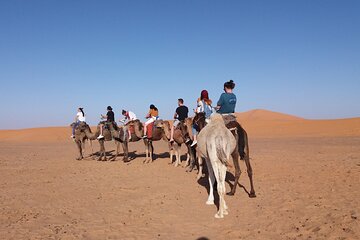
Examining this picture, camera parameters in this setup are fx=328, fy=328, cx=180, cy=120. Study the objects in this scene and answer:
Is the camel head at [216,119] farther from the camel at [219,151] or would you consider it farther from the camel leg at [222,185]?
the camel leg at [222,185]

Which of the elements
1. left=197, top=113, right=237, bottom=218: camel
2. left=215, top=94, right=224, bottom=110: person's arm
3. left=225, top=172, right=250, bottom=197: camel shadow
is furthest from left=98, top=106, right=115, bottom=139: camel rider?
left=197, top=113, right=237, bottom=218: camel

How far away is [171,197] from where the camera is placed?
33.9 feet

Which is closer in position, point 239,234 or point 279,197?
point 239,234

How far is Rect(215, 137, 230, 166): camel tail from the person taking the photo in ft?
26.3

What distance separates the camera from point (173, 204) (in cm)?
952

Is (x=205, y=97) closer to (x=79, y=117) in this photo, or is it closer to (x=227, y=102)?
(x=227, y=102)

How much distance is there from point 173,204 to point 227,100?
11.3 feet

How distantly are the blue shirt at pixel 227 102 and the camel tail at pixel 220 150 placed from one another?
1.87 metres

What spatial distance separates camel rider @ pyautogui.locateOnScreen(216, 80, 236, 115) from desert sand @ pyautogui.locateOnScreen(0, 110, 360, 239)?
8.76ft

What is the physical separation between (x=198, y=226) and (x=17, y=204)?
18.4 feet

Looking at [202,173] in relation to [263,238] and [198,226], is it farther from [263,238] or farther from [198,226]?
[263,238]

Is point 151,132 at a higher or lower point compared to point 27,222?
higher

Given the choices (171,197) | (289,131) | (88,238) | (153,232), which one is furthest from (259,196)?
(289,131)

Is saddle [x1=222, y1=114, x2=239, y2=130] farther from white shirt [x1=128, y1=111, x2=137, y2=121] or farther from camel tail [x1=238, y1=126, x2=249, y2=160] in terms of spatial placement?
white shirt [x1=128, y1=111, x2=137, y2=121]
